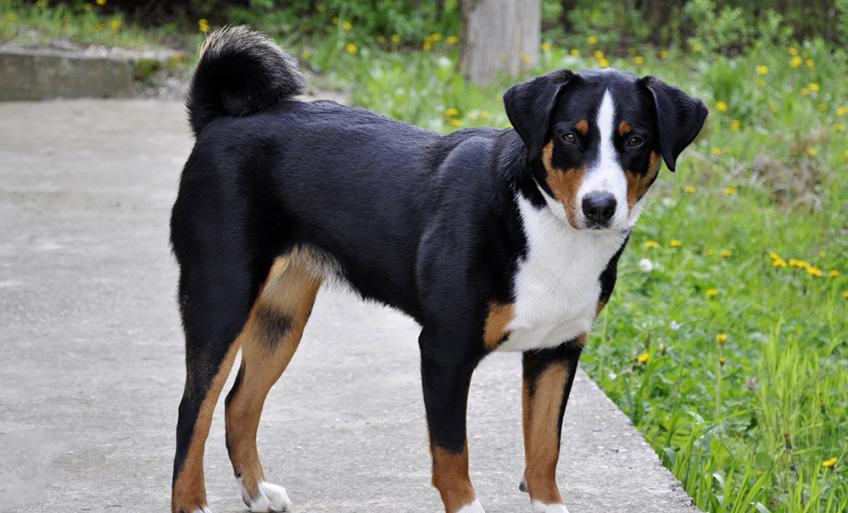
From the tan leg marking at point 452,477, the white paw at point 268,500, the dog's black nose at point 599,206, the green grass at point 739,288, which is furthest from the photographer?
the green grass at point 739,288

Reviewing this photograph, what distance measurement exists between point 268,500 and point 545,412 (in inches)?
33.8

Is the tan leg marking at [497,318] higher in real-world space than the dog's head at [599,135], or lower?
lower

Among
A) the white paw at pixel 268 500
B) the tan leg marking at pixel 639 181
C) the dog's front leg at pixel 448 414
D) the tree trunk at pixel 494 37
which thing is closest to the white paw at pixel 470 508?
the dog's front leg at pixel 448 414

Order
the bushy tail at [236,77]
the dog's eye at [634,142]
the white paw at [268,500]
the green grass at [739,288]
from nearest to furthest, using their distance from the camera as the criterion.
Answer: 1. the dog's eye at [634,142]
2. the white paw at [268,500]
3. the bushy tail at [236,77]
4. the green grass at [739,288]

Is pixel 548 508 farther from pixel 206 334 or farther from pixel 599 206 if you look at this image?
pixel 206 334

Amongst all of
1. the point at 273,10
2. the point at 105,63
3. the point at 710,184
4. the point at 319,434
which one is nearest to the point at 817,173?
the point at 710,184

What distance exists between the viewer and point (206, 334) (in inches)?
140

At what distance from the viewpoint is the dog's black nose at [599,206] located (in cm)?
309

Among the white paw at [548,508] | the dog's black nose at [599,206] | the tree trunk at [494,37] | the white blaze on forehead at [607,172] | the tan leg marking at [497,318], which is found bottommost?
the tree trunk at [494,37]

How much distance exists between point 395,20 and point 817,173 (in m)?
6.29

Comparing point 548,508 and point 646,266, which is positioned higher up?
point 548,508

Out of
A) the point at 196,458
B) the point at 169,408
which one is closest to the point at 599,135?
the point at 196,458

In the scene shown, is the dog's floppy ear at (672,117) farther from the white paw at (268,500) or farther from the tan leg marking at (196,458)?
the white paw at (268,500)

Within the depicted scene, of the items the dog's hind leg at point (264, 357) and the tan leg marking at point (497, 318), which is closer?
the tan leg marking at point (497, 318)
